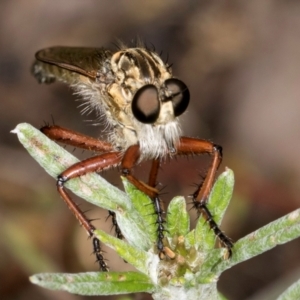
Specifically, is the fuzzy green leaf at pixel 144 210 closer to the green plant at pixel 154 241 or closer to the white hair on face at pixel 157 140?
the green plant at pixel 154 241

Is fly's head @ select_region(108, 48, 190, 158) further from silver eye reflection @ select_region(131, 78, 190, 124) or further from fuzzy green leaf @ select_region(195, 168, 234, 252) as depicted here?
fuzzy green leaf @ select_region(195, 168, 234, 252)

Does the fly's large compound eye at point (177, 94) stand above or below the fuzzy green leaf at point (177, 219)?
above

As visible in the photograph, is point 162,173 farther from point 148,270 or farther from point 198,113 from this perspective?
point 148,270

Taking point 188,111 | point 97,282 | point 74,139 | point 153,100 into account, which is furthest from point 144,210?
point 188,111

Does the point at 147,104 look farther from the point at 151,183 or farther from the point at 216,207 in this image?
the point at 216,207

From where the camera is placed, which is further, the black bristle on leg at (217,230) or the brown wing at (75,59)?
the brown wing at (75,59)

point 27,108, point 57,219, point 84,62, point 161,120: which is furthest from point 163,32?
point 161,120

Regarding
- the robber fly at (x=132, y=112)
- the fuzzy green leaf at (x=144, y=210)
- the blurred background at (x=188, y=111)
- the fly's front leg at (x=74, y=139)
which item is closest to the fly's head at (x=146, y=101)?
the robber fly at (x=132, y=112)
